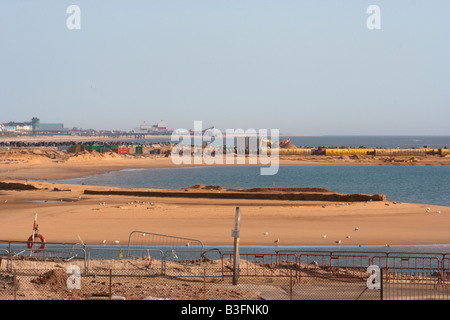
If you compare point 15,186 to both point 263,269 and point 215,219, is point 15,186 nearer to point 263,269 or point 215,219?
point 215,219

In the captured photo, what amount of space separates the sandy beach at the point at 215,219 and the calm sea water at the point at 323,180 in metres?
13.3

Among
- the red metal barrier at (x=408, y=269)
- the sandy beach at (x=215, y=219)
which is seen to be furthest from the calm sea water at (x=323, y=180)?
the red metal barrier at (x=408, y=269)

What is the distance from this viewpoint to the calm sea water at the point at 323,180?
57938 mm

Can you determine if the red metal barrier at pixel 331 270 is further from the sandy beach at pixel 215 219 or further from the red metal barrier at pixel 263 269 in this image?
the sandy beach at pixel 215 219

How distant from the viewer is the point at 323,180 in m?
72.9

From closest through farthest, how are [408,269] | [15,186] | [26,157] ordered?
[408,269]
[15,186]
[26,157]

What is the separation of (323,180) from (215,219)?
4109 centimetres

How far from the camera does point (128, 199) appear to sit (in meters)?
43.5

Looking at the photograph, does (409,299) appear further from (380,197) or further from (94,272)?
(380,197)

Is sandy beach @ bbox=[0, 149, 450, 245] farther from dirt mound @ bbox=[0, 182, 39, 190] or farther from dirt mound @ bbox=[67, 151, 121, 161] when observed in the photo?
dirt mound @ bbox=[67, 151, 121, 161]

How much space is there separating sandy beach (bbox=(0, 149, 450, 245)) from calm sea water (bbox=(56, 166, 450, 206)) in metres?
13.3

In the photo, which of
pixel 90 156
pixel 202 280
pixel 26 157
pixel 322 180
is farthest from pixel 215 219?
pixel 90 156

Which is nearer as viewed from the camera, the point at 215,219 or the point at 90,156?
the point at 215,219
